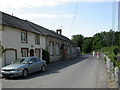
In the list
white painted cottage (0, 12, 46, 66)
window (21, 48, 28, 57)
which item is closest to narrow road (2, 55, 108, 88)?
white painted cottage (0, 12, 46, 66)

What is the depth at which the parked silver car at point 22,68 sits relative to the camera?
13.1m

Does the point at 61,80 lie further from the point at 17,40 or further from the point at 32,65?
the point at 17,40

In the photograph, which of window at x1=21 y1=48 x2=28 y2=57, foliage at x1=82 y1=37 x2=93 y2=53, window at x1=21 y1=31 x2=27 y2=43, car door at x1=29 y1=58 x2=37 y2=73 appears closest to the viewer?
car door at x1=29 y1=58 x2=37 y2=73

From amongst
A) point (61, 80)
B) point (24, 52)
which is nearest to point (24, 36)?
point (24, 52)

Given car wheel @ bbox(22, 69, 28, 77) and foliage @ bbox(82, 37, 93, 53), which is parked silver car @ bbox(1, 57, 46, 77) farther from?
foliage @ bbox(82, 37, 93, 53)

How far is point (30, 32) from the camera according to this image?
22.6m

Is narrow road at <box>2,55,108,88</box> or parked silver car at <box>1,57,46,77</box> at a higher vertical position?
parked silver car at <box>1,57,46,77</box>

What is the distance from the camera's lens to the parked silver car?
42.9 ft

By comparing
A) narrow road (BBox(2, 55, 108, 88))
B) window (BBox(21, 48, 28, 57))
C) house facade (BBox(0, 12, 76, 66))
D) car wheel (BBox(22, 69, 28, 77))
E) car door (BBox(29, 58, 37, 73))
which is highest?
house facade (BBox(0, 12, 76, 66))

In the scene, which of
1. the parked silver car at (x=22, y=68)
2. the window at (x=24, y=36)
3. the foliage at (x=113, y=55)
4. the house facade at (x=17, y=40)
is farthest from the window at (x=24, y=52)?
the foliage at (x=113, y=55)

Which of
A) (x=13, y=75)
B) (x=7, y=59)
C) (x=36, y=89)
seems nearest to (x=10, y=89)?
(x=36, y=89)

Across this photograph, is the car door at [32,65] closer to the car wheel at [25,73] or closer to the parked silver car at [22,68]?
the parked silver car at [22,68]

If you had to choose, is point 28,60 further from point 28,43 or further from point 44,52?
point 44,52

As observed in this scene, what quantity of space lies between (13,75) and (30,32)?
10239mm
